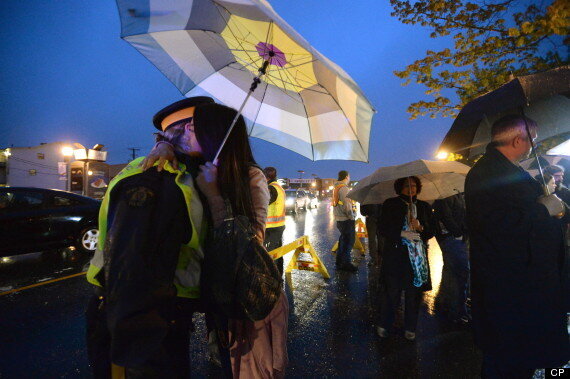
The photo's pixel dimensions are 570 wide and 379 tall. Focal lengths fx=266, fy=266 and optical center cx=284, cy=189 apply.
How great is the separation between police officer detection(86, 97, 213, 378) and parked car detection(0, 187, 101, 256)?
6.77 metres

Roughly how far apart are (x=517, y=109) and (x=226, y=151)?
8.36 feet

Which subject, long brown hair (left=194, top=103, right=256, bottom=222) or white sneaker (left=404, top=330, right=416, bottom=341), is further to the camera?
white sneaker (left=404, top=330, right=416, bottom=341)

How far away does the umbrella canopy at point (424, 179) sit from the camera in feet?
10.3

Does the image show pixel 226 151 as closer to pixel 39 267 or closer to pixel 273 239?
pixel 273 239

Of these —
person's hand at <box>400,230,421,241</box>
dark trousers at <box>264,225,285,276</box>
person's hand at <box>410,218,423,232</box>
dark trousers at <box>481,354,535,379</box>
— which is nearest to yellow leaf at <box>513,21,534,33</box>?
person's hand at <box>410,218,423,232</box>

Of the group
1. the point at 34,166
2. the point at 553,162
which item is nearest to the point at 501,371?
the point at 553,162

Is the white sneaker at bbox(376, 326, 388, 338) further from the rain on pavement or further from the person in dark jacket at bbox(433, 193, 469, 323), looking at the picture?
the person in dark jacket at bbox(433, 193, 469, 323)

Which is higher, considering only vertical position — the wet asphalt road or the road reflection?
the road reflection

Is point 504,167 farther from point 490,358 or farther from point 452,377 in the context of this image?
point 452,377

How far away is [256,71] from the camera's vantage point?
2.74 metres

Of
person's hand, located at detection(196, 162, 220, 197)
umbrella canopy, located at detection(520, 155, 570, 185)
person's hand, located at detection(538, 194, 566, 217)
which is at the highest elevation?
umbrella canopy, located at detection(520, 155, 570, 185)

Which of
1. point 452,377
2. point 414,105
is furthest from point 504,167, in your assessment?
point 414,105

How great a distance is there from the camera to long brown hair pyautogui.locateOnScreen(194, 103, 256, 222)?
1258mm

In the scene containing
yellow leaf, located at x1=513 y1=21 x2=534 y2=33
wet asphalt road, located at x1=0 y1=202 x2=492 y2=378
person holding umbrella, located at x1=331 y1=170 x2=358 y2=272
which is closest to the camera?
wet asphalt road, located at x1=0 y1=202 x2=492 y2=378
